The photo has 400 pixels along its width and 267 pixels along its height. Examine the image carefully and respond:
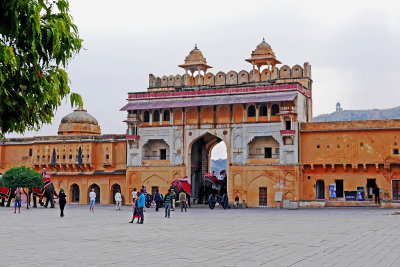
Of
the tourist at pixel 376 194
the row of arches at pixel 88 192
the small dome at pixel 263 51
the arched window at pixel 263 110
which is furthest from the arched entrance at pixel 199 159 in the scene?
the tourist at pixel 376 194

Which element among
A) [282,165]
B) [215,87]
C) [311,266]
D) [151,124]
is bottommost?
[311,266]

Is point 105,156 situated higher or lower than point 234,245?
higher

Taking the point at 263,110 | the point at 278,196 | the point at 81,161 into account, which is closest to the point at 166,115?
the point at 263,110

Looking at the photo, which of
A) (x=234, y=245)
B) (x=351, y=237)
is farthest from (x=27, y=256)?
(x=351, y=237)

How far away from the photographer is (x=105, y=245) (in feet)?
38.1

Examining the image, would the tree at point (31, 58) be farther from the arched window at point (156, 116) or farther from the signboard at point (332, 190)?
the arched window at point (156, 116)

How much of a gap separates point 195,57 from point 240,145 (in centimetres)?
755

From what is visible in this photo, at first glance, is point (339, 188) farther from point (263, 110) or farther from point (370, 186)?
point (263, 110)

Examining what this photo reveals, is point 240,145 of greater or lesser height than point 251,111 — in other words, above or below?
below

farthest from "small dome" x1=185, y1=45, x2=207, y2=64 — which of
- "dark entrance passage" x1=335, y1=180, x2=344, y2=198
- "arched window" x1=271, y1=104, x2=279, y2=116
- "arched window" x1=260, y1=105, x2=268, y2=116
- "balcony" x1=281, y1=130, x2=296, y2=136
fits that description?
"dark entrance passage" x1=335, y1=180, x2=344, y2=198

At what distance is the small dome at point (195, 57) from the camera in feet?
128

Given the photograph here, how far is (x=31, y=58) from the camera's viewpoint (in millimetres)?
5121

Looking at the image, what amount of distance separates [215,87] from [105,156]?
9.81 m

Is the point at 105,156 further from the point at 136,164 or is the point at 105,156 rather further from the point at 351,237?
the point at 351,237
